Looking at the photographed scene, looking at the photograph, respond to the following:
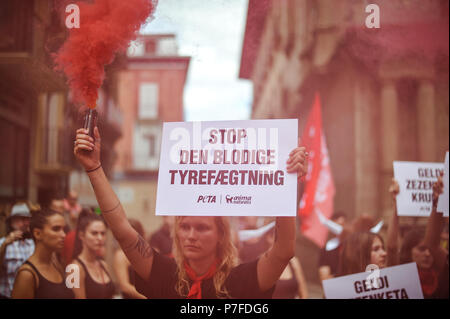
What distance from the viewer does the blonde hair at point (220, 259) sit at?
2424 mm

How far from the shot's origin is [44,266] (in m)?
2.97

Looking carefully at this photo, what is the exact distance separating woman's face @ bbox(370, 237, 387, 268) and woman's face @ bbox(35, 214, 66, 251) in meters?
2.00

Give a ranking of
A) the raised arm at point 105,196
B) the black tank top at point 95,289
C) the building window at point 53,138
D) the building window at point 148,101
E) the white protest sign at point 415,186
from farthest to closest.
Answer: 1. the building window at point 148,101
2. the building window at point 53,138
3. the white protest sign at point 415,186
4. the black tank top at point 95,289
5. the raised arm at point 105,196

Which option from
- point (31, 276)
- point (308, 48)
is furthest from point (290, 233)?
point (308, 48)

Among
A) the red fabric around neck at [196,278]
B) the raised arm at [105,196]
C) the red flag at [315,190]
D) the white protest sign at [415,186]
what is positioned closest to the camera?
the raised arm at [105,196]

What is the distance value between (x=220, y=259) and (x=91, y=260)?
134cm

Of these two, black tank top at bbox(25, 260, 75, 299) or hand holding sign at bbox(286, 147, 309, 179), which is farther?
black tank top at bbox(25, 260, 75, 299)

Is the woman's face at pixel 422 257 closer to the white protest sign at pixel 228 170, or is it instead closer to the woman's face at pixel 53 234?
the white protest sign at pixel 228 170

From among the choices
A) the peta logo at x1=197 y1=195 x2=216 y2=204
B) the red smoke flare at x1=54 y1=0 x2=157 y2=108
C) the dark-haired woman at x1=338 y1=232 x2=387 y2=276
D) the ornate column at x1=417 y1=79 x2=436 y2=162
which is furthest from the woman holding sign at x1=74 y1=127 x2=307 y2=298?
the ornate column at x1=417 y1=79 x2=436 y2=162

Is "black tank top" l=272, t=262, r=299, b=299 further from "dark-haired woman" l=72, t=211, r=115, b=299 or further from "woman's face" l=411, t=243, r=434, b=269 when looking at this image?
"dark-haired woman" l=72, t=211, r=115, b=299

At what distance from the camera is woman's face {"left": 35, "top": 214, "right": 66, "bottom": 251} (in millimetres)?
3109

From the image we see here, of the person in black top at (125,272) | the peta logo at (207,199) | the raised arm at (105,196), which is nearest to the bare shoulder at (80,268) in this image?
the person in black top at (125,272)

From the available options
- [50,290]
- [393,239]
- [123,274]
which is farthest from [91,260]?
[393,239]
